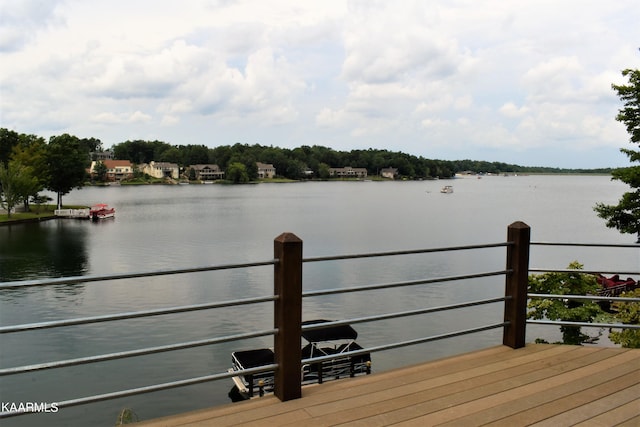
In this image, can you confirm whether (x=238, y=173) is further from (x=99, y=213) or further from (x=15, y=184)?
(x=15, y=184)

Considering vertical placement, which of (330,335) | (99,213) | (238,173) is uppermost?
(238,173)

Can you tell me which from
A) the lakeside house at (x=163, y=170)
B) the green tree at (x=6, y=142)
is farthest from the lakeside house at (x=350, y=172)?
the green tree at (x=6, y=142)

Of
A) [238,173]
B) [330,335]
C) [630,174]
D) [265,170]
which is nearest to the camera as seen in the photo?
[330,335]

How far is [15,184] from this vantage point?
50.7 metres

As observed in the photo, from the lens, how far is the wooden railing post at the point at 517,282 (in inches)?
173

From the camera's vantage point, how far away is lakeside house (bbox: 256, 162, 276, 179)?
16750cm

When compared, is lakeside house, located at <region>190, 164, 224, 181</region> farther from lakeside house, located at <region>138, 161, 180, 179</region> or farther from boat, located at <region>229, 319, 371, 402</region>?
boat, located at <region>229, 319, 371, 402</region>

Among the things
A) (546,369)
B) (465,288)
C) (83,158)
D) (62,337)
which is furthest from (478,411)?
(83,158)

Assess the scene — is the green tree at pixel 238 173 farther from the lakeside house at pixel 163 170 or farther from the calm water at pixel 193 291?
the calm water at pixel 193 291

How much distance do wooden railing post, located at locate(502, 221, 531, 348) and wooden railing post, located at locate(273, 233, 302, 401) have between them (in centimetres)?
200

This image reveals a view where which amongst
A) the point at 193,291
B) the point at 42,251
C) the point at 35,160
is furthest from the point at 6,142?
the point at 193,291

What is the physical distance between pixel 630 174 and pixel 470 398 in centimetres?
1365

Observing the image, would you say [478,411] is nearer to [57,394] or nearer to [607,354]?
[607,354]

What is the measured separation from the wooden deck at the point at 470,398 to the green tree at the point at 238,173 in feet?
499
